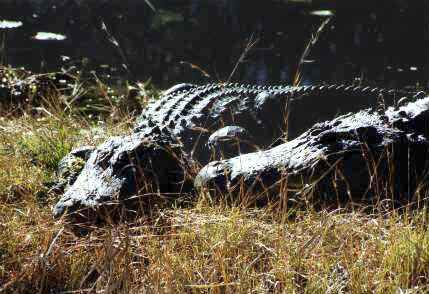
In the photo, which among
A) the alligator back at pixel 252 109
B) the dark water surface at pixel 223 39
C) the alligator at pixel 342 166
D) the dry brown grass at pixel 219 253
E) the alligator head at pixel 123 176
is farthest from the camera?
the dark water surface at pixel 223 39

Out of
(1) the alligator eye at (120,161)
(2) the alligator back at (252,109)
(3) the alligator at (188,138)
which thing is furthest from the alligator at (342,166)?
(2) the alligator back at (252,109)

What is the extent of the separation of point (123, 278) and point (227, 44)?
19.9 ft

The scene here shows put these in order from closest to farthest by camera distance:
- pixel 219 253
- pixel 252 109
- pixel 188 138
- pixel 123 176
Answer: pixel 219 253 < pixel 123 176 < pixel 188 138 < pixel 252 109

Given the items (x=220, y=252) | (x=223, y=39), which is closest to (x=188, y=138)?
(x=220, y=252)

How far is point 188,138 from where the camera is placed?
403cm

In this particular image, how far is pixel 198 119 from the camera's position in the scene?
4.19 meters

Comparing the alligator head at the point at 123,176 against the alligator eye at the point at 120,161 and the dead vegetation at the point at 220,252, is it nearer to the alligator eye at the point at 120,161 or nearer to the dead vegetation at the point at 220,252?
the alligator eye at the point at 120,161

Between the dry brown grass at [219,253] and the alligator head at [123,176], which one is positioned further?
the alligator head at [123,176]

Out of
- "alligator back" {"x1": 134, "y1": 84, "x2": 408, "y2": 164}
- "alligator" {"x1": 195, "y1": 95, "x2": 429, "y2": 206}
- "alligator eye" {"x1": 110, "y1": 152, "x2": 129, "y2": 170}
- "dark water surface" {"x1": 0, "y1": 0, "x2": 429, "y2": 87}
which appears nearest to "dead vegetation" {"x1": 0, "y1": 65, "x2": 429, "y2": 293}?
"alligator" {"x1": 195, "y1": 95, "x2": 429, "y2": 206}

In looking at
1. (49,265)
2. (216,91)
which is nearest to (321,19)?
(216,91)

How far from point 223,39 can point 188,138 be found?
477 cm

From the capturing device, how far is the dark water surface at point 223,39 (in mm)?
7680

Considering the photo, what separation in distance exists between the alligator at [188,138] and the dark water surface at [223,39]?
2.68m

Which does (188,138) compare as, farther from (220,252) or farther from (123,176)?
(220,252)
